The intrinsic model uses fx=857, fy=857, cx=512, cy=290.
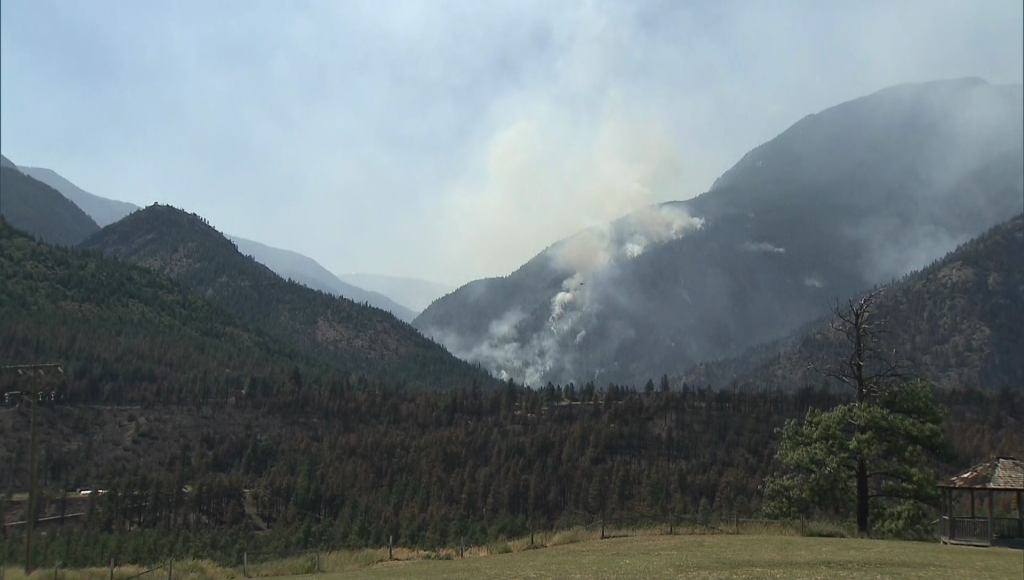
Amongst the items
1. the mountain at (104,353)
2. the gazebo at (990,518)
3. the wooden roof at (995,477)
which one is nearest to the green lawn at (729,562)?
the gazebo at (990,518)

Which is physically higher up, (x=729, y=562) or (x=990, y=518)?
(x=990, y=518)

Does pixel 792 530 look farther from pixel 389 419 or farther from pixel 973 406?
pixel 973 406

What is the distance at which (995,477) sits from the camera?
42.3 m

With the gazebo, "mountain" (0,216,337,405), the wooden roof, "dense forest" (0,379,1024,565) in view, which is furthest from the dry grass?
"mountain" (0,216,337,405)

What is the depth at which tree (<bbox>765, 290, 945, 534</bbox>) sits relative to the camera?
162ft

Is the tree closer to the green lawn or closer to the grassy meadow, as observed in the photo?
the grassy meadow

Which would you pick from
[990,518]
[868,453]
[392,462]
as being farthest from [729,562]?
[392,462]

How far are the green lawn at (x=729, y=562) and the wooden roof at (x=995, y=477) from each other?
3812 mm

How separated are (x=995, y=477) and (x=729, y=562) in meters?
17.3

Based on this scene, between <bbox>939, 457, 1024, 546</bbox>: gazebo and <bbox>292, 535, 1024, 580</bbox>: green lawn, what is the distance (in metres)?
2.41

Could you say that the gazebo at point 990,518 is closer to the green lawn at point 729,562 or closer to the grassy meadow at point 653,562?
the grassy meadow at point 653,562

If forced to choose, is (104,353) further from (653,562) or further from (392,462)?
(653,562)

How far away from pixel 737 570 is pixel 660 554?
763 cm

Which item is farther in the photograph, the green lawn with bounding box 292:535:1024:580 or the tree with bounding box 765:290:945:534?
the tree with bounding box 765:290:945:534
